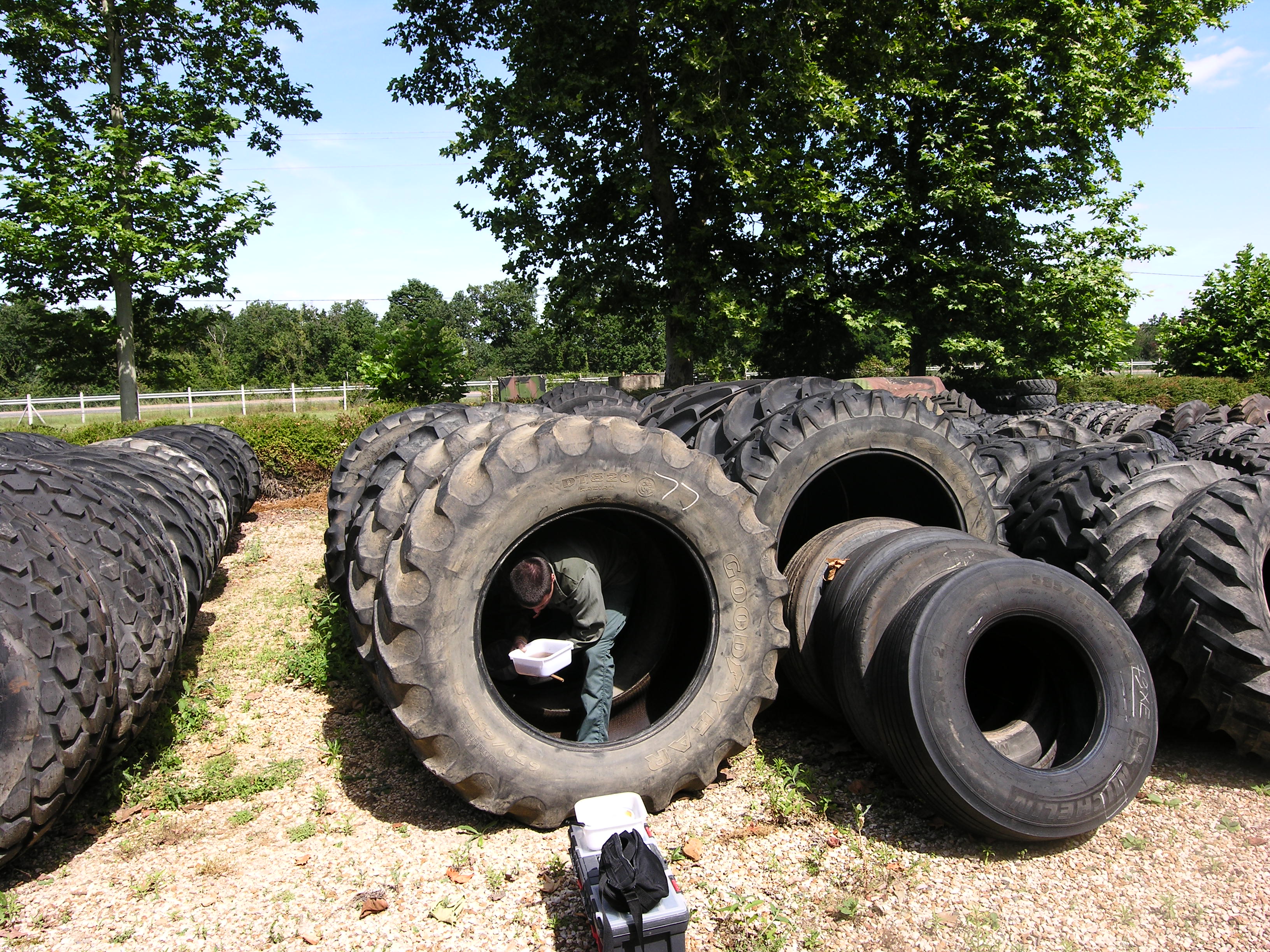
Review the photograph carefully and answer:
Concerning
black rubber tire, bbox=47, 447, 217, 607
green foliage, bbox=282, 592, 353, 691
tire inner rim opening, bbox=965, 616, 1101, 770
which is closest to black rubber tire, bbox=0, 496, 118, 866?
black rubber tire, bbox=47, 447, 217, 607

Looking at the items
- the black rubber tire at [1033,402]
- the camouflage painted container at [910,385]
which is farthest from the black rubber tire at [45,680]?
the black rubber tire at [1033,402]

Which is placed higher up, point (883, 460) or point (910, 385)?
point (910, 385)

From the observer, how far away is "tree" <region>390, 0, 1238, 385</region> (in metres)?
16.3

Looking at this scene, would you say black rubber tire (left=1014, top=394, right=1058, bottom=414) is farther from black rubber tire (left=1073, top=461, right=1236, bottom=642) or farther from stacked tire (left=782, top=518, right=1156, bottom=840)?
stacked tire (left=782, top=518, right=1156, bottom=840)

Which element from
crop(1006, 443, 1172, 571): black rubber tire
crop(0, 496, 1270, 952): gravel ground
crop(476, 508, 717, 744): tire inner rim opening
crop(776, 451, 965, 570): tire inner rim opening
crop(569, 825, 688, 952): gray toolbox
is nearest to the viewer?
crop(569, 825, 688, 952): gray toolbox

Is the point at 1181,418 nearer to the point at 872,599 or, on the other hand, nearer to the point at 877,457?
the point at 877,457

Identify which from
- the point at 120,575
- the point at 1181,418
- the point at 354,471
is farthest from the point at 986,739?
the point at 1181,418

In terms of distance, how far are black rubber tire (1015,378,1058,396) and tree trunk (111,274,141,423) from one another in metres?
21.4

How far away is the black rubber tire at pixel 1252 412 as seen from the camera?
12.4 m

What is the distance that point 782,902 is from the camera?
3.05 meters

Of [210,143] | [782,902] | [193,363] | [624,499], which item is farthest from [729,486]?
[193,363]

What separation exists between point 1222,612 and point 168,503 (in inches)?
266

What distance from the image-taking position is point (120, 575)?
13.0 ft

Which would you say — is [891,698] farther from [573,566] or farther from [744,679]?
[573,566]
